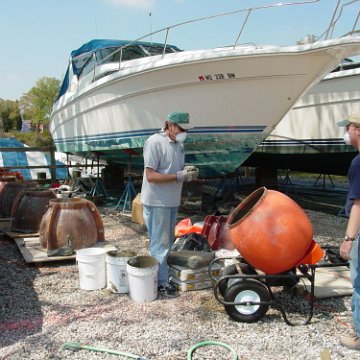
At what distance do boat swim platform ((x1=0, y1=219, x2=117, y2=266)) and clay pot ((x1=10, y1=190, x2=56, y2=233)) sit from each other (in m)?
0.13

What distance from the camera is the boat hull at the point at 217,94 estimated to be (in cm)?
618

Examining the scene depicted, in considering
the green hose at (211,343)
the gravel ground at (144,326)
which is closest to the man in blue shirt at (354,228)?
the gravel ground at (144,326)

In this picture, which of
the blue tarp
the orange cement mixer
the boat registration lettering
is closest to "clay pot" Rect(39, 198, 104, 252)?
the orange cement mixer

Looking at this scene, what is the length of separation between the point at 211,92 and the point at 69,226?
303 centimetres

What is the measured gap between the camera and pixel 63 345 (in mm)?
Result: 2943

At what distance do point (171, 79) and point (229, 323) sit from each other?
→ 4.37 metres

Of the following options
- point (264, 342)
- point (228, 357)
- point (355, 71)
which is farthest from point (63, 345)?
point (355, 71)

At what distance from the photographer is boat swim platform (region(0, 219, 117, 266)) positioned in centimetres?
477

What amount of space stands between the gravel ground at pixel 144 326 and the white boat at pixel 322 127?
4.78 metres

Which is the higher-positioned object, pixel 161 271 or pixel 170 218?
pixel 170 218

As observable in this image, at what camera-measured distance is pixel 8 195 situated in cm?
707

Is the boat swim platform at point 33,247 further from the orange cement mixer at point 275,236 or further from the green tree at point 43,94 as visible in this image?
the green tree at point 43,94

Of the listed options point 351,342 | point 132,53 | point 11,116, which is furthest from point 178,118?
point 11,116

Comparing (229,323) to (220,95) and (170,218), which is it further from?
(220,95)
